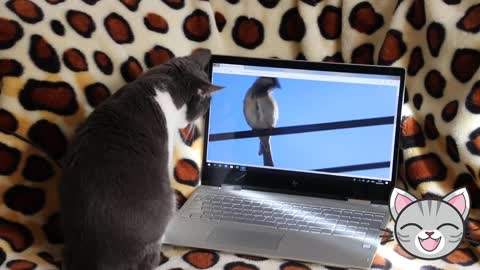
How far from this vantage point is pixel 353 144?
1.28 meters

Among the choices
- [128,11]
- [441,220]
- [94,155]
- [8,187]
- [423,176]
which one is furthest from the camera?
[128,11]

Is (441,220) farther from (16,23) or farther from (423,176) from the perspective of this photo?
(16,23)

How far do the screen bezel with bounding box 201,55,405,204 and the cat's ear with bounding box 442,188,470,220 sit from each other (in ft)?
1.12

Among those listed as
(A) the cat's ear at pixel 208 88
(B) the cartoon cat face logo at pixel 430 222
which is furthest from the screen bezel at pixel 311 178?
(B) the cartoon cat face logo at pixel 430 222

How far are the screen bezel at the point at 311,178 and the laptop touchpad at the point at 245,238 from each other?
18 cm

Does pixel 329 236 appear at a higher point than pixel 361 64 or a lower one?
lower

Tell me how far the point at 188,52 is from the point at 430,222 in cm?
74

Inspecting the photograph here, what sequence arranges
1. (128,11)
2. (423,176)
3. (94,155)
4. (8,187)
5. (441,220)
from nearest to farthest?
(441,220) → (94,155) → (8,187) → (423,176) → (128,11)

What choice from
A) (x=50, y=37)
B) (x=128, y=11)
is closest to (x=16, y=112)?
(x=50, y=37)

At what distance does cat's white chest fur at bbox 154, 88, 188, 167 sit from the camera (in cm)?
118

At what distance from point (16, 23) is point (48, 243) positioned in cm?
46

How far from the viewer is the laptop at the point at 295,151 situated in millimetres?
1218

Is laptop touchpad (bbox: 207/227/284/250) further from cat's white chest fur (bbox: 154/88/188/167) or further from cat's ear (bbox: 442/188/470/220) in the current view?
cat's ear (bbox: 442/188/470/220)

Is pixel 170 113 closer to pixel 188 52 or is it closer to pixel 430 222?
pixel 188 52
